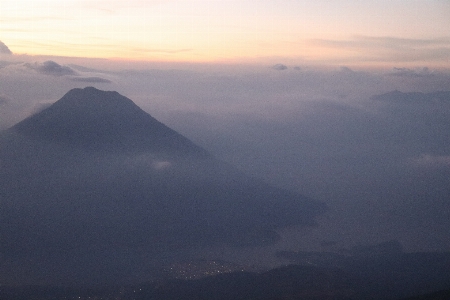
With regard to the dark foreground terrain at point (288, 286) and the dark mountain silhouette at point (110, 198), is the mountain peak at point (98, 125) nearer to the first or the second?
the dark mountain silhouette at point (110, 198)

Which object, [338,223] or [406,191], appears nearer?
[338,223]

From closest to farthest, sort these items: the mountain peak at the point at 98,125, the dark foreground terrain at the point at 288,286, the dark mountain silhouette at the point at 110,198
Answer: the dark foreground terrain at the point at 288,286
the dark mountain silhouette at the point at 110,198
the mountain peak at the point at 98,125

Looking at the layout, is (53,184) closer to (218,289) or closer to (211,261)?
(211,261)

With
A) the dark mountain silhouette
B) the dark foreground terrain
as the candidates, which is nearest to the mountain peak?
the dark mountain silhouette

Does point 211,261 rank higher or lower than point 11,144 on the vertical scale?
lower

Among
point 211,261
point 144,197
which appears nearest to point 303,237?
point 211,261

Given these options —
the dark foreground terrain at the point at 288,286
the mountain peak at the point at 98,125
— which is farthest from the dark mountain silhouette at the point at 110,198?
the dark foreground terrain at the point at 288,286

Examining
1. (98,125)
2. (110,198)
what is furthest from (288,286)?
(98,125)
